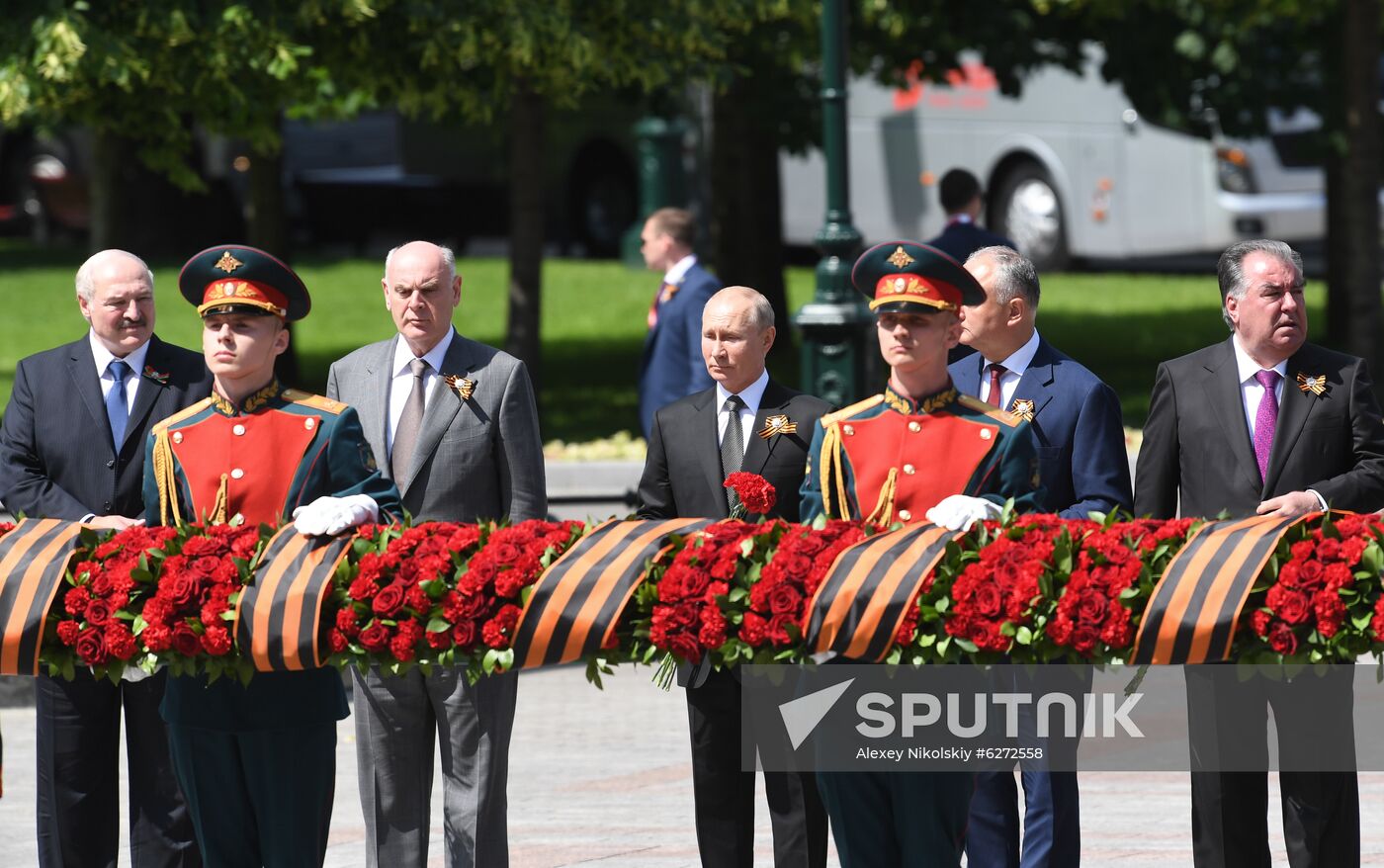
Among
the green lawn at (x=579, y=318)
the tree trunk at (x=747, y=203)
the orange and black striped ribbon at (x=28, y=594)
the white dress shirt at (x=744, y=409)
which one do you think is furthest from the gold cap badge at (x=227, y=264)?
the tree trunk at (x=747, y=203)

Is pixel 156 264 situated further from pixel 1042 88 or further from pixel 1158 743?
pixel 1158 743

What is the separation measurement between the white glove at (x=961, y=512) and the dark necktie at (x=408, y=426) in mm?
1782

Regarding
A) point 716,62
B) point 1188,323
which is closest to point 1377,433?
point 716,62

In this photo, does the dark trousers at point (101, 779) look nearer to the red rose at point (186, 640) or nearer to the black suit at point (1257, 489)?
the red rose at point (186, 640)

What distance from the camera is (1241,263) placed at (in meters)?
6.64

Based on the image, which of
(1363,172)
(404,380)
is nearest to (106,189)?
(1363,172)

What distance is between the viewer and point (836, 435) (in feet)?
20.4

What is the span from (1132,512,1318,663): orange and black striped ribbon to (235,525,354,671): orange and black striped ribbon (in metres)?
2.06

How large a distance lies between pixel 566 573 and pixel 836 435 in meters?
0.84

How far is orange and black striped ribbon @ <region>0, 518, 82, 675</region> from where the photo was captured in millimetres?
6070

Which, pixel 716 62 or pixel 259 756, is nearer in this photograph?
pixel 259 756

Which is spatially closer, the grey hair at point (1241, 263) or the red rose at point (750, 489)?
the red rose at point (750, 489)

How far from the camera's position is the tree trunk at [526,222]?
16656mm

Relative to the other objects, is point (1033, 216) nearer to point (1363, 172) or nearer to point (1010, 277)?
point (1363, 172)
